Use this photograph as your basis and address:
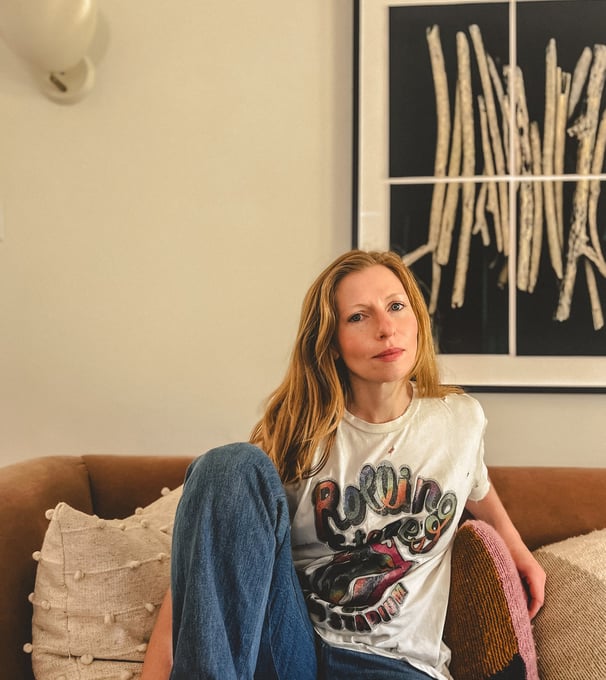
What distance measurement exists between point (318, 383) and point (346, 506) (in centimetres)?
22

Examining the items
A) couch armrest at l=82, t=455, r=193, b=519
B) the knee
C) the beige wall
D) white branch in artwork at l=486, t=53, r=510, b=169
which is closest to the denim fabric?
the knee

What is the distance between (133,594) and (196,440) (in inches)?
22.1

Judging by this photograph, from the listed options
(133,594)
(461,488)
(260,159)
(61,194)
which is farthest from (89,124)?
(461,488)

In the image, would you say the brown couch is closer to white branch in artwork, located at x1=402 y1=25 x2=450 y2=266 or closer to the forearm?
the forearm

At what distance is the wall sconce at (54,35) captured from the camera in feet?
4.76

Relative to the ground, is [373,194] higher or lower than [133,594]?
higher

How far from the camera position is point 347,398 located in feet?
4.11

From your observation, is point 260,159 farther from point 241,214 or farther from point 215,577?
point 215,577

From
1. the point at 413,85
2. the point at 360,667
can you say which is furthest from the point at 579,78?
the point at 360,667

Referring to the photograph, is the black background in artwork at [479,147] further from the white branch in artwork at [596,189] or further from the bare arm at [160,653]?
the bare arm at [160,653]

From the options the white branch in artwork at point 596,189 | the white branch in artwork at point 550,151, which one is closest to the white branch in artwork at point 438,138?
the white branch in artwork at point 550,151

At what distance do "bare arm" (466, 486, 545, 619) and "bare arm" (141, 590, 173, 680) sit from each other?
0.59 meters

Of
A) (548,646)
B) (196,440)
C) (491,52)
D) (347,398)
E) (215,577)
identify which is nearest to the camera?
(215,577)

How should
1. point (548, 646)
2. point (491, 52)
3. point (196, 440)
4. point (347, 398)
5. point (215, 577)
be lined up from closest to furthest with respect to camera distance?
1. point (215, 577)
2. point (548, 646)
3. point (347, 398)
4. point (491, 52)
5. point (196, 440)
